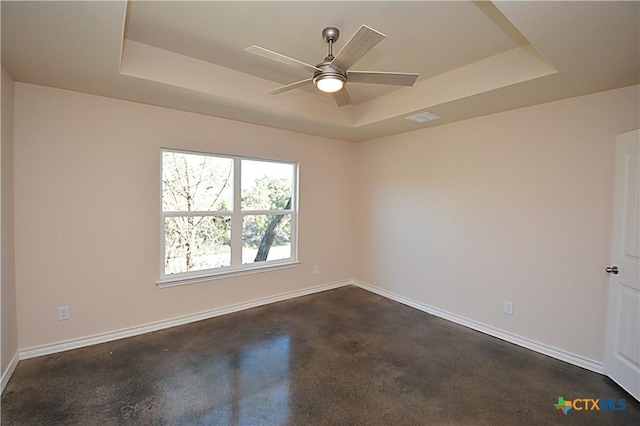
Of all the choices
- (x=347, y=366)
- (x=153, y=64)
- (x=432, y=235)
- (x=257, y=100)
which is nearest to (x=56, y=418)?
(x=347, y=366)

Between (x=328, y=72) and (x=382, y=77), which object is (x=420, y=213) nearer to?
(x=382, y=77)

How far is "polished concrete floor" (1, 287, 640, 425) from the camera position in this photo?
6.62ft

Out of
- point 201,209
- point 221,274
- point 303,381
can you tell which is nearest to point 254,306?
point 221,274

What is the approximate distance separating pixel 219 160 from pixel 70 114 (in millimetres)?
1443

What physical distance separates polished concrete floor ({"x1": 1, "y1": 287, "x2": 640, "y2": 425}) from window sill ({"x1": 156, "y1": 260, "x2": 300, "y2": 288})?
0.49 m

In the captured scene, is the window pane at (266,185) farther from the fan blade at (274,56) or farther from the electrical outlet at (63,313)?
the fan blade at (274,56)

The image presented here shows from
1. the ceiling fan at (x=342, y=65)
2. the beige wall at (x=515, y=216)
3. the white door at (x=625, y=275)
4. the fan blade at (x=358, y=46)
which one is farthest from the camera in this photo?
the beige wall at (x=515, y=216)

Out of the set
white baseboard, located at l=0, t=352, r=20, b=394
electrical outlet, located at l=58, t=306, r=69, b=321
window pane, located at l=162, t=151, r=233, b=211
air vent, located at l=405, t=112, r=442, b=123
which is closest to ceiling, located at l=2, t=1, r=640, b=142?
air vent, located at l=405, t=112, r=442, b=123

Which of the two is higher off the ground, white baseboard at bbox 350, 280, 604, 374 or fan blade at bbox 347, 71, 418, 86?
fan blade at bbox 347, 71, 418, 86

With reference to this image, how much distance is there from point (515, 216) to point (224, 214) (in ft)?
10.8

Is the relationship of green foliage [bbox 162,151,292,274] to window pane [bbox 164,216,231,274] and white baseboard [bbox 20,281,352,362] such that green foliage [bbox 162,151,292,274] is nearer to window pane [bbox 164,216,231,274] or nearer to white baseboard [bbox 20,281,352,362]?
window pane [bbox 164,216,231,274]

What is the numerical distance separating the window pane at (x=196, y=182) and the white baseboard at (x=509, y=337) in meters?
2.73

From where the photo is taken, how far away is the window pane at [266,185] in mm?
3959

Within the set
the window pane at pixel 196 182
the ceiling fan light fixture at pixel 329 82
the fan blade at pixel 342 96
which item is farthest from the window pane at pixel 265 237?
the ceiling fan light fixture at pixel 329 82
